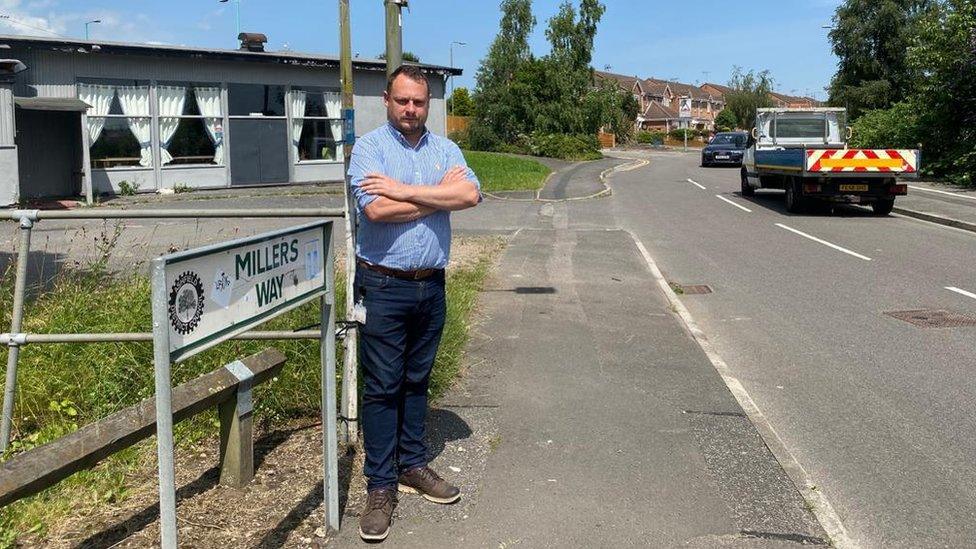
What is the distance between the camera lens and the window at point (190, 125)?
25969 millimetres

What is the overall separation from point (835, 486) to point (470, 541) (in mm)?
1975

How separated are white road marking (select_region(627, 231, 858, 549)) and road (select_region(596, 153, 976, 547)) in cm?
8

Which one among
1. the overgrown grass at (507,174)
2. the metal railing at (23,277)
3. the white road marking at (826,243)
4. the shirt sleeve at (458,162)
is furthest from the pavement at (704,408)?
the overgrown grass at (507,174)

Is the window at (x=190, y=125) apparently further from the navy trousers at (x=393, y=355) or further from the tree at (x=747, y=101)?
the tree at (x=747, y=101)

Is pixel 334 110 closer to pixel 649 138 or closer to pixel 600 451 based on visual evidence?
pixel 600 451

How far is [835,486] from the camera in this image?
4645 mm

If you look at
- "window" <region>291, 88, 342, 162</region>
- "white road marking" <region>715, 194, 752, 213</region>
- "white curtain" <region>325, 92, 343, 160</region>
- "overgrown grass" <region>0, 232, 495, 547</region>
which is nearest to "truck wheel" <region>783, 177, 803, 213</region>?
"white road marking" <region>715, 194, 752, 213</region>

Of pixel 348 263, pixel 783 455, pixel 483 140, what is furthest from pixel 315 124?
pixel 483 140

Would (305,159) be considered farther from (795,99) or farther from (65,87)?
(795,99)

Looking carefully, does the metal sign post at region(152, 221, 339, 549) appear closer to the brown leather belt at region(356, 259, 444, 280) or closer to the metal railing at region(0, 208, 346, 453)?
the brown leather belt at region(356, 259, 444, 280)

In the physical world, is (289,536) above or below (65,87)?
below

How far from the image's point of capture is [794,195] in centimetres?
2003

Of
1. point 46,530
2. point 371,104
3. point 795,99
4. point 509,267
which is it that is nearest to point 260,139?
point 371,104

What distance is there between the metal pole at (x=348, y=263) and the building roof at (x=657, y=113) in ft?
421
